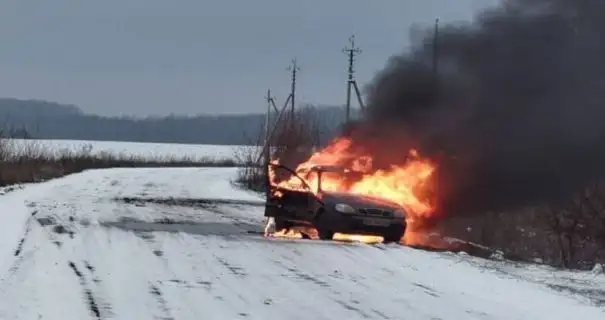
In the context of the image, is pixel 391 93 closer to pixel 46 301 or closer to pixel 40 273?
pixel 40 273

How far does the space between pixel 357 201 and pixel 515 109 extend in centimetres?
551

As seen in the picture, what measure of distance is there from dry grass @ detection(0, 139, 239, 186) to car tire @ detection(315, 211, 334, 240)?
20597 millimetres

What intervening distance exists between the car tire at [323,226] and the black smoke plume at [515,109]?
4336mm

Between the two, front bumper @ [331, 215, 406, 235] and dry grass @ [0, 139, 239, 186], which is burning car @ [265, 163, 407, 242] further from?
dry grass @ [0, 139, 239, 186]

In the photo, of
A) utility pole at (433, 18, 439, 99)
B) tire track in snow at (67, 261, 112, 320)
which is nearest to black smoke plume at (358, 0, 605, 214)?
utility pole at (433, 18, 439, 99)

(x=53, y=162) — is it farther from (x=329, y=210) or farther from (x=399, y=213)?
(x=399, y=213)

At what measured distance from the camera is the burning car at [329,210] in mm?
17484

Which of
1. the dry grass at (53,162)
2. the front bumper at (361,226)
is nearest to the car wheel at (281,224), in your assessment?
the front bumper at (361,226)

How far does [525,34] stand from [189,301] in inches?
522

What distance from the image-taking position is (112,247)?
1495 centimetres

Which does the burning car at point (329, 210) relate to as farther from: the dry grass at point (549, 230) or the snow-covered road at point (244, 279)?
the dry grass at point (549, 230)

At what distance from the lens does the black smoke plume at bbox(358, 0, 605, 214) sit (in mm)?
20188

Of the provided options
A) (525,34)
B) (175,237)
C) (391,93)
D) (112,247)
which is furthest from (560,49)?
(112,247)

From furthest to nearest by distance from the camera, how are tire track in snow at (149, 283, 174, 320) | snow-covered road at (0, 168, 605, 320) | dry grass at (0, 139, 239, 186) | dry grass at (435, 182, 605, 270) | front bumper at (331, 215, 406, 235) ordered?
dry grass at (0, 139, 239, 186), dry grass at (435, 182, 605, 270), front bumper at (331, 215, 406, 235), snow-covered road at (0, 168, 605, 320), tire track in snow at (149, 283, 174, 320)
